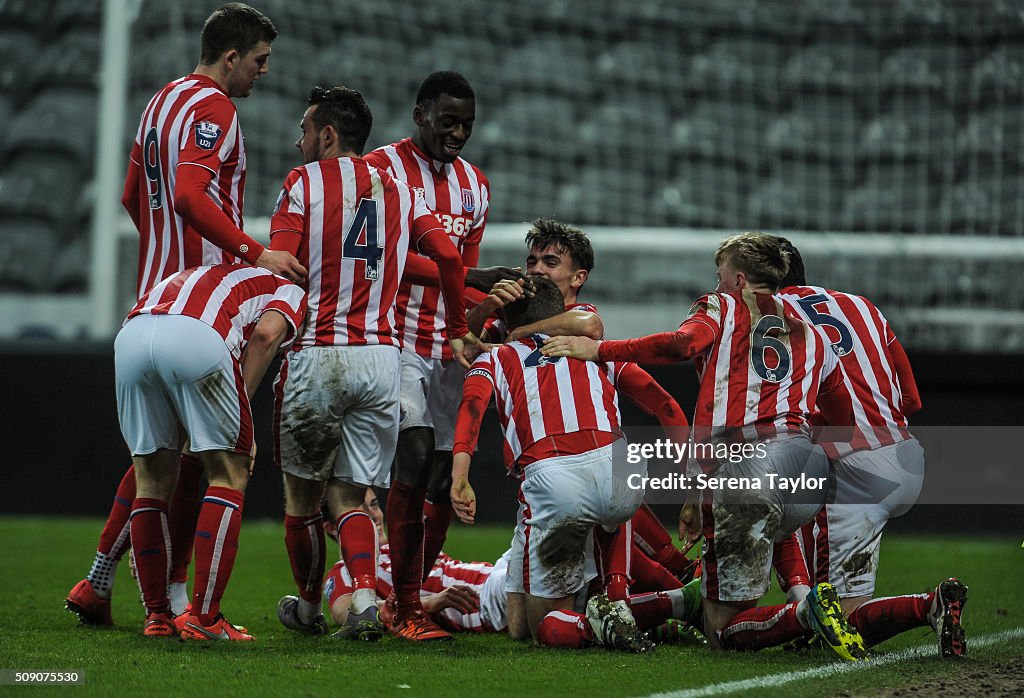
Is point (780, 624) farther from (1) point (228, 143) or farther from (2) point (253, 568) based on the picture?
(2) point (253, 568)

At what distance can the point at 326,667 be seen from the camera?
3.47 metres

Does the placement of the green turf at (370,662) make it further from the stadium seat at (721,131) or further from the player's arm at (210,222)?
the stadium seat at (721,131)

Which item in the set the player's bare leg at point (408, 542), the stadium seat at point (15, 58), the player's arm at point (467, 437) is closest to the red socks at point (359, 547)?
the player's bare leg at point (408, 542)

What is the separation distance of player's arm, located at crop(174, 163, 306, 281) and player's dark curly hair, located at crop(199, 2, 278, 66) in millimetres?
535

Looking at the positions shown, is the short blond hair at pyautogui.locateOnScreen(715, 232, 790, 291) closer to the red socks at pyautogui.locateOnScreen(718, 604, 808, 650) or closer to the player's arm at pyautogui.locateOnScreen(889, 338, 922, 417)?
the player's arm at pyautogui.locateOnScreen(889, 338, 922, 417)

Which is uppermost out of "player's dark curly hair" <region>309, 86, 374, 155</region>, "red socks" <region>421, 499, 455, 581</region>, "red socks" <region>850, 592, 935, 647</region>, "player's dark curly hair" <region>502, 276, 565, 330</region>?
"player's dark curly hair" <region>309, 86, 374, 155</region>

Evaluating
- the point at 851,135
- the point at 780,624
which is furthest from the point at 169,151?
the point at 851,135

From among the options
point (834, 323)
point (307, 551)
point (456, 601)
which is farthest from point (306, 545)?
Answer: point (834, 323)

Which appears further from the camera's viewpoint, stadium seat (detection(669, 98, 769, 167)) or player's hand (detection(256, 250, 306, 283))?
stadium seat (detection(669, 98, 769, 167))

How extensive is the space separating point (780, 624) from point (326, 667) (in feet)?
4.64

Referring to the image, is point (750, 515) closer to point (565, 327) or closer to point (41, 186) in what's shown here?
point (565, 327)

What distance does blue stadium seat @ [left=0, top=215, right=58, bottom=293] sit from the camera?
9.22 m

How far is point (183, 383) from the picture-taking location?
386cm

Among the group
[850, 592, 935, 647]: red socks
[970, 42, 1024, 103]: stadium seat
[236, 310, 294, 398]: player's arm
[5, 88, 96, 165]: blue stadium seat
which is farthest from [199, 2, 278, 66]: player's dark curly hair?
[970, 42, 1024, 103]: stadium seat
